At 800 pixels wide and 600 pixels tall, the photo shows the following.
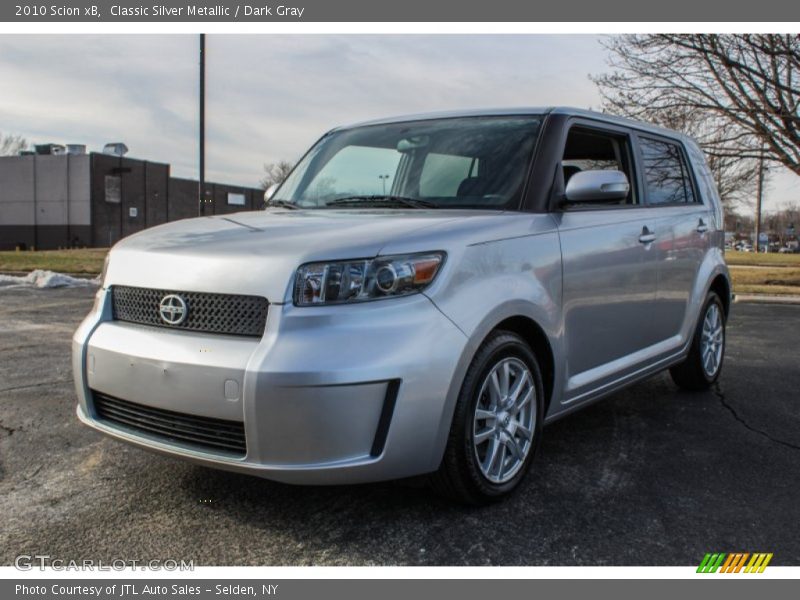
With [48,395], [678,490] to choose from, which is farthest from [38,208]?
[678,490]

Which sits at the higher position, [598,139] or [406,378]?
[598,139]

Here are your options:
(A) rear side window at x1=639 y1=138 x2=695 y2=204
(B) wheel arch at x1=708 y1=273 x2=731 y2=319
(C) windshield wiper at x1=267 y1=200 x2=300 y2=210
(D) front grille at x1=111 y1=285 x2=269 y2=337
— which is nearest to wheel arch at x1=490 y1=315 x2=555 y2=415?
(D) front grille at x1=111 y1=285 x2=269 y2=337

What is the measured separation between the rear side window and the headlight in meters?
2.49

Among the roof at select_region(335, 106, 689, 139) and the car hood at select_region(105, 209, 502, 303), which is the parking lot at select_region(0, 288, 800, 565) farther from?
the roof at select_region(335, 106, 689, 139)

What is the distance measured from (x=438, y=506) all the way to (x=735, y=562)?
3.93 ft

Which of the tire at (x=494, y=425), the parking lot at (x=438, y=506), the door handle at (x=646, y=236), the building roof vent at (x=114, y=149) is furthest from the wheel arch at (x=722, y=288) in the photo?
the building roof vent at (x=114, y=149)

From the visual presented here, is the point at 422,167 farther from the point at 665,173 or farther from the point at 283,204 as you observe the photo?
the point at 665,173

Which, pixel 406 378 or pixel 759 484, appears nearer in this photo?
pixel 406 378

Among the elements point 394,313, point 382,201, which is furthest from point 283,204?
point 394,313

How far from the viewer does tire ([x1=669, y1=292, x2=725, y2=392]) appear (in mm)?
5543

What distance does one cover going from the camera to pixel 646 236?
4.52 meters

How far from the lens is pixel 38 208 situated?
5509cm

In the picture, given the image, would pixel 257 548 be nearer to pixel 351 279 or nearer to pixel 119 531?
pixel 119 531

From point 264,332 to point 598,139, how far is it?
2725 millimetres
